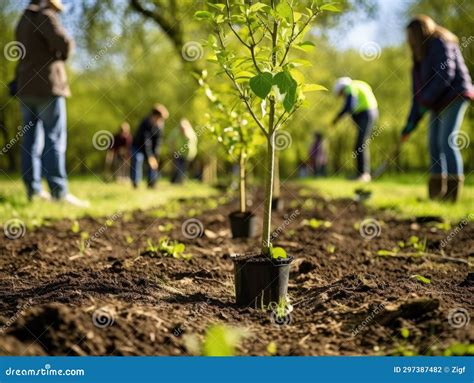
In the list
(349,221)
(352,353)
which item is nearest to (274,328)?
(352,353)

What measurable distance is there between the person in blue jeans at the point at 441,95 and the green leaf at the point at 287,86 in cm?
464

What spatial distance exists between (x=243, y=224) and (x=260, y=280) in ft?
7.10

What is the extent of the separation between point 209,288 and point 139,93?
28.3 m

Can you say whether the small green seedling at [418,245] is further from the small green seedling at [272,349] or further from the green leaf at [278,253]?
the small green seedling at [272,349]

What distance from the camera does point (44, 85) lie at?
21.3 ft

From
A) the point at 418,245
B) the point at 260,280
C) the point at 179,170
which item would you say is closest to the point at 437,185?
the point at 418,245

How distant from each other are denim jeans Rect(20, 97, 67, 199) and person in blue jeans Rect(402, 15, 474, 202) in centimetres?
427

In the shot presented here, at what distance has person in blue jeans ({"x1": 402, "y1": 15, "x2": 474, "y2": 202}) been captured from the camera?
6.61 m

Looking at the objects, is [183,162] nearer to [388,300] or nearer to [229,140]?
[229,140]

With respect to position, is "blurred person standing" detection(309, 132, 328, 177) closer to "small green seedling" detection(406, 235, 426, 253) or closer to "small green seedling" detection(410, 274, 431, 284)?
"small green seedling" detection(406, 235, 426, 253)

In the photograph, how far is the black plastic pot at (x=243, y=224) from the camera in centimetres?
493

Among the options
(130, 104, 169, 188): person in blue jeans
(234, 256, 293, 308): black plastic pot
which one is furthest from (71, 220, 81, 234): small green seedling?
(130, 104, 169, 188): person in blue jeans

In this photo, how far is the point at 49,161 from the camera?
662 centimetres

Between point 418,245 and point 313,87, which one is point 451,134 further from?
point 313,87
